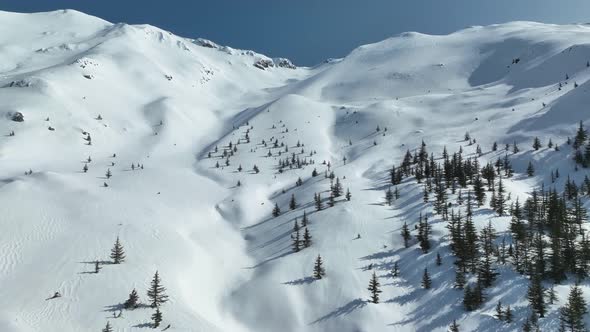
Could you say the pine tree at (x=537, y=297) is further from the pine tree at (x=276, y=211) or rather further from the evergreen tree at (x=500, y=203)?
the pine tree at (x=276, y=211)

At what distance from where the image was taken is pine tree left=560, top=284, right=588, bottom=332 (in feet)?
118

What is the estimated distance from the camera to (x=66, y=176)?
75.6 m

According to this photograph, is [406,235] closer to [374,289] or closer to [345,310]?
[374,289]

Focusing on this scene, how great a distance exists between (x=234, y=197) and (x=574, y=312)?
179ft

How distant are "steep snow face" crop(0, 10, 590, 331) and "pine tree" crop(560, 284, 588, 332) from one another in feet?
4.52

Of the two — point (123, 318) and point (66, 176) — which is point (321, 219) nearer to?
point (123, 318)

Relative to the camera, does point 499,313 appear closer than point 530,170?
Yes

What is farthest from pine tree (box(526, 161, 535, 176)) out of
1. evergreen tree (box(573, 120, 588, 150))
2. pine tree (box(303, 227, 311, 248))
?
pine tree (box(303, 227, 311, 248))

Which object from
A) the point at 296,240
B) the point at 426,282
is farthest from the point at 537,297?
the point at 296,240

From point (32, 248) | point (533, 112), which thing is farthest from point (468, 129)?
point (32, 248)

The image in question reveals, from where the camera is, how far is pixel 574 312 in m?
36.0

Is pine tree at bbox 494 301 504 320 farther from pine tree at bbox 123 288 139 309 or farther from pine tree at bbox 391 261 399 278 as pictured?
pine tree at bbox 123 288 139 309

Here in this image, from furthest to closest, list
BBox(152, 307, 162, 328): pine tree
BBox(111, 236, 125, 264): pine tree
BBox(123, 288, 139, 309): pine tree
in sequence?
BBox(111, 236, 125, 264): pine tree → BBox(123, 288, 139, 309): pine tree → BBox(152, 307, 162, 328): pine tree

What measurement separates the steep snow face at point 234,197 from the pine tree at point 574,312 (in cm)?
138
